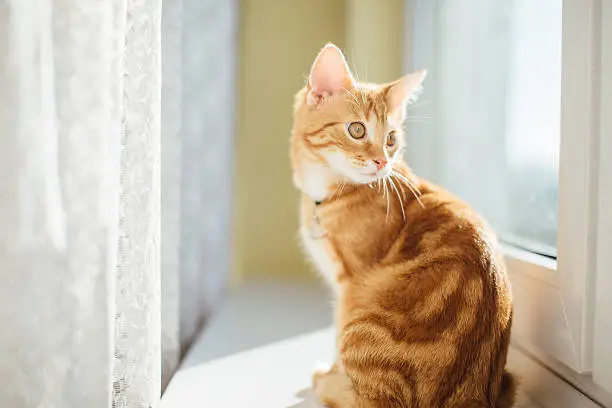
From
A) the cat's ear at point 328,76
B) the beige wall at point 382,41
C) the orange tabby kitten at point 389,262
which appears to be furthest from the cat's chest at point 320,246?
the beige wall at point 382,41

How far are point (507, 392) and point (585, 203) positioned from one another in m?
0.35

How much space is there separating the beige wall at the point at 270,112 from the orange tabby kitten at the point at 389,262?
1.32 m

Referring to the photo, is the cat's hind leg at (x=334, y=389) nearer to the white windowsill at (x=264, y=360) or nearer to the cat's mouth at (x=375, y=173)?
the white windowsill at (x=264, y=360)

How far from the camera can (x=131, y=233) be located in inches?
32.9

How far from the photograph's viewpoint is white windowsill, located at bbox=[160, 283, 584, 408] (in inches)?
40.4

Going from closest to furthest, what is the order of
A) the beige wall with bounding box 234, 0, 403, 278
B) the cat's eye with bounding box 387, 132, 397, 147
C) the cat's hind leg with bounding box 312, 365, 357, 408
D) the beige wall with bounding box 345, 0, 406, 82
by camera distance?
the cat's hind leg with bounding box 312, 365, 357, 408 → the cat's eye with bounding box 387, 132, 397, 147 → the beige wall with bounding box 345, 0, 406, 82 → the beige wall with bounding box 234, 0, 403, 278

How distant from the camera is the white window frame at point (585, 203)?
781mm

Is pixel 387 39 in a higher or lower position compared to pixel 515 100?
higher

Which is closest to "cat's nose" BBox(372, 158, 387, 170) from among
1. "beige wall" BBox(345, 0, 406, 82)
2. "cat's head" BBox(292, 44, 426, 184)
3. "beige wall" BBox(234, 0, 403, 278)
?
"cat's head" BBox(292, 44, 426, 184)

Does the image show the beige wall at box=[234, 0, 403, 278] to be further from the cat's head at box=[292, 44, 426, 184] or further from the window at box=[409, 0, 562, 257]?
the cat's head at box=[292, 44, 426, 184]

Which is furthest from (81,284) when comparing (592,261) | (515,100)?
(515,100)

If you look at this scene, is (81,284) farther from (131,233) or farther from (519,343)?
(519,343)

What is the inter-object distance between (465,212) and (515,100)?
435 mm

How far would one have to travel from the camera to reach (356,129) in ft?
3.20
